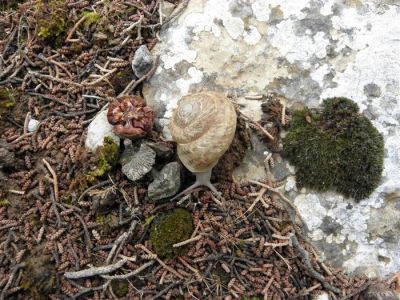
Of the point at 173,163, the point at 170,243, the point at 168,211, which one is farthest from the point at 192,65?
the point at 170,243

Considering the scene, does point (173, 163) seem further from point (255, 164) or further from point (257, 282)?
point (257, 282)

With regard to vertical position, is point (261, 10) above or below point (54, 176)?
above

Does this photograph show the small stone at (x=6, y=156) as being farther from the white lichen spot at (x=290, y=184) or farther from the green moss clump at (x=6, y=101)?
the white lichen spot at (x=290, y=184)

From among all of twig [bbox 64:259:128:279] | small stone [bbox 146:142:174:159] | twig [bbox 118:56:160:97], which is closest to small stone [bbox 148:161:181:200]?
small stone [bbox 146:142:174:159]

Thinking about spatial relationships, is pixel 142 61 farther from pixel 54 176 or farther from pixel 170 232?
pixel 170 232

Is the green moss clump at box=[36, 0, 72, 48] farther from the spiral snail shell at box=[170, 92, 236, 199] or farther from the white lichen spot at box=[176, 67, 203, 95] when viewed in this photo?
the spiral snail shell at box=[170, 92, 236, 199]

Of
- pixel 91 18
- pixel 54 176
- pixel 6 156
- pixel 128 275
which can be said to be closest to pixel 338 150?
pixel 128 275
